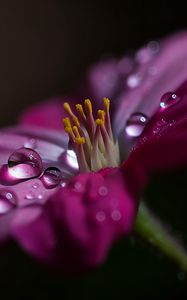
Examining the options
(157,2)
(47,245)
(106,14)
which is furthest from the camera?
(106,14)

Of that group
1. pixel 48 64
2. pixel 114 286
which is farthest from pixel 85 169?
pixel 48 64

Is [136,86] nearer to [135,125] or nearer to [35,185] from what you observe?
[135,125]

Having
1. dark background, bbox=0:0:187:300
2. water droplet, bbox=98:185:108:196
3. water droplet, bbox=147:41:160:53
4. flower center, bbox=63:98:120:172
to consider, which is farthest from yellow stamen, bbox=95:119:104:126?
dark background, bbox=0:0:187:300

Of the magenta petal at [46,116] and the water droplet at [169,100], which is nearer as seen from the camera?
the water droplet at [169,100]

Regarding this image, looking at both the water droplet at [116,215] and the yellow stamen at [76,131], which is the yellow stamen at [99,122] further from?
the water droplet at [116,215]

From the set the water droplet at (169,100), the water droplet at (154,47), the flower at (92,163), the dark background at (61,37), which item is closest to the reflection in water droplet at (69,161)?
the flower at (92,163)

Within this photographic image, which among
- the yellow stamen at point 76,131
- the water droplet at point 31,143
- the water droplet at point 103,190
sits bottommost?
the water droplet at point 103,190

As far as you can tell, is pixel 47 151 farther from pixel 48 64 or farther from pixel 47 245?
pixel 48 64
